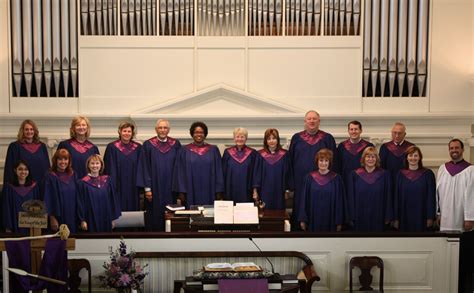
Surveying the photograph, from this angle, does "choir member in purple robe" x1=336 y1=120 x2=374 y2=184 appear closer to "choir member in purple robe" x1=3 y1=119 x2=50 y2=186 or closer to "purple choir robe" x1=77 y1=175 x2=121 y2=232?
"purple choir robe" x1=77 y1=175 x2=121 y2=232

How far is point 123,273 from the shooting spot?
18.3ft

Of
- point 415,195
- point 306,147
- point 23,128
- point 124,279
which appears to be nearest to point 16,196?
point 23,128

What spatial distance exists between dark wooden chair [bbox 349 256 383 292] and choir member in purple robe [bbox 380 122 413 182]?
2490mm

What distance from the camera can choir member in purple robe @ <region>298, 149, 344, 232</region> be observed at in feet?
25.3

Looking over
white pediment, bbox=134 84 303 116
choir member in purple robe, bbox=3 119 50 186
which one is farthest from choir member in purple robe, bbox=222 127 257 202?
choir member in purple robe, bbox=3 119 50 186

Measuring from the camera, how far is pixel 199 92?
930cm

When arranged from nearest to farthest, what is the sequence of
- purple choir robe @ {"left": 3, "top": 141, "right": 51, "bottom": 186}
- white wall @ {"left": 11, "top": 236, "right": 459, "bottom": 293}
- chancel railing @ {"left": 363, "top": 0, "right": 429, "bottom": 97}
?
white wall @ {"left": 11, "top": 236, "right": 459, "bottom": 293}, purple choir robe @ {"left": 3, "top": 141, "right": 51, "bottom": 186}, chancel railing @ {"left": 363, "top": 0, "right": 429, "bottom": 97}

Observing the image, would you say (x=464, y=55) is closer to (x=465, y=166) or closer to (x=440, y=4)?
(x=440, y=4)

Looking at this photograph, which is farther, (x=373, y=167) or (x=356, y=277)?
(x=373, y=167)

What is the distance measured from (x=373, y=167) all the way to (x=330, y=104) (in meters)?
1.76

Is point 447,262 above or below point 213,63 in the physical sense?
below

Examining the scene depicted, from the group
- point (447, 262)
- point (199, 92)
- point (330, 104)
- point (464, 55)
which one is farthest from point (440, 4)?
point (447, 262)

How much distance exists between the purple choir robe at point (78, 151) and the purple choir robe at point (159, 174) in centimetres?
69

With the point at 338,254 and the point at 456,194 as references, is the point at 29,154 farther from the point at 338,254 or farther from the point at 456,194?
the point at 456,194
